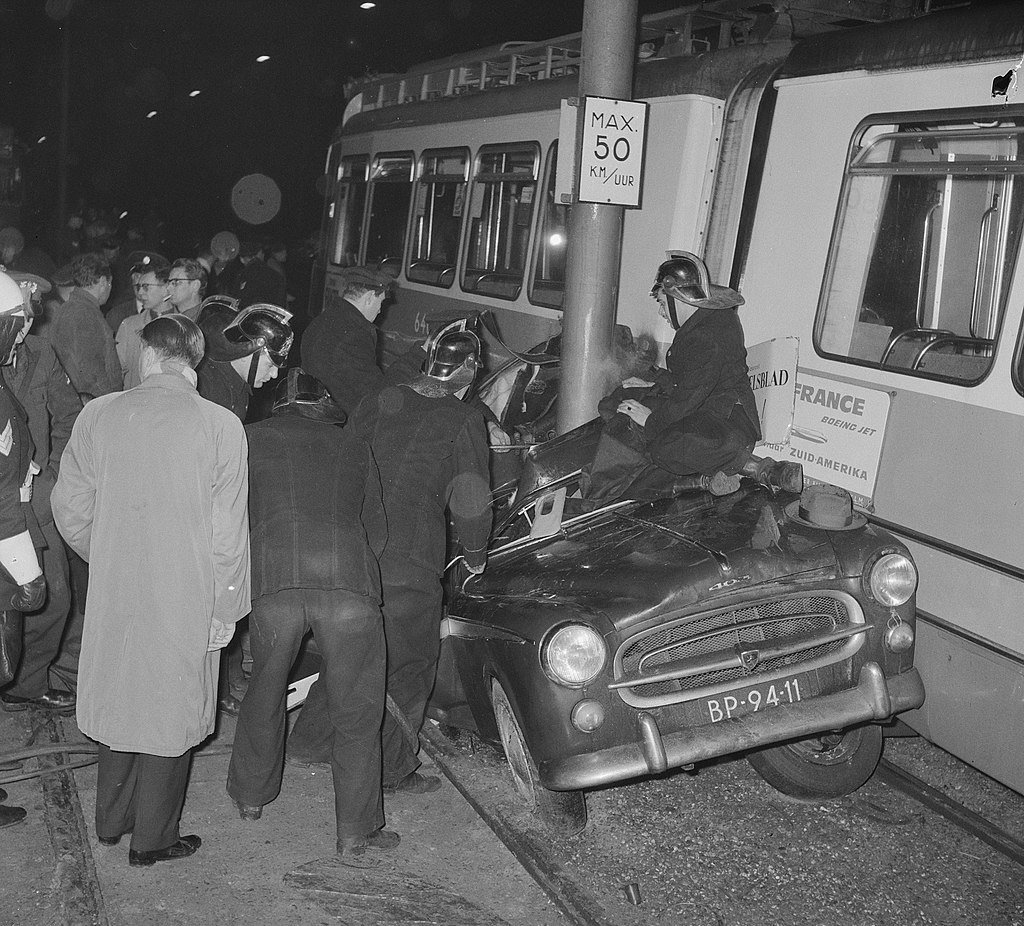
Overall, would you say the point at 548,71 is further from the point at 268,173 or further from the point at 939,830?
the point at 268,173

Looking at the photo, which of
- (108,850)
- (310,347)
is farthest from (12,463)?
(310,347)

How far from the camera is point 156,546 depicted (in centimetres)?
398

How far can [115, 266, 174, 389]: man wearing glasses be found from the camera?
7430mm

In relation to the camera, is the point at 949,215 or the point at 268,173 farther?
the point at 268,173

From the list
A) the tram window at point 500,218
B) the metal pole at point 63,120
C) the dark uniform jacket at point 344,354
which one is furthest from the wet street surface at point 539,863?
the metal pole at point 63,120

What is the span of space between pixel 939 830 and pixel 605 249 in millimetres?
3705

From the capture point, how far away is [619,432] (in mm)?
5750

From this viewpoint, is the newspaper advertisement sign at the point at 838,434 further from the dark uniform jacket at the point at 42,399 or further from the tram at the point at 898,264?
the dark uniform jacket at the point at 42,399

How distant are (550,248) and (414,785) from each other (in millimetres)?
4611

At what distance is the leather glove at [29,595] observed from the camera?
4.51 meters

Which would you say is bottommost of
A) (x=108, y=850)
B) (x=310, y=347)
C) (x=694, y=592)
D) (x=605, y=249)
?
(x=108, y=850)

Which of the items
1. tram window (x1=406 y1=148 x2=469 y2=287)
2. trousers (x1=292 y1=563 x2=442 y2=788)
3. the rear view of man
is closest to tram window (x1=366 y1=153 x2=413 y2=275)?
tram window (x1=406 y1=148 x2=469 y2=287)

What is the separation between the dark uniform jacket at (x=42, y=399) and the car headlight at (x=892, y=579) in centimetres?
354

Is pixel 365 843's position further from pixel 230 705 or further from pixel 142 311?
pixel 142 311
